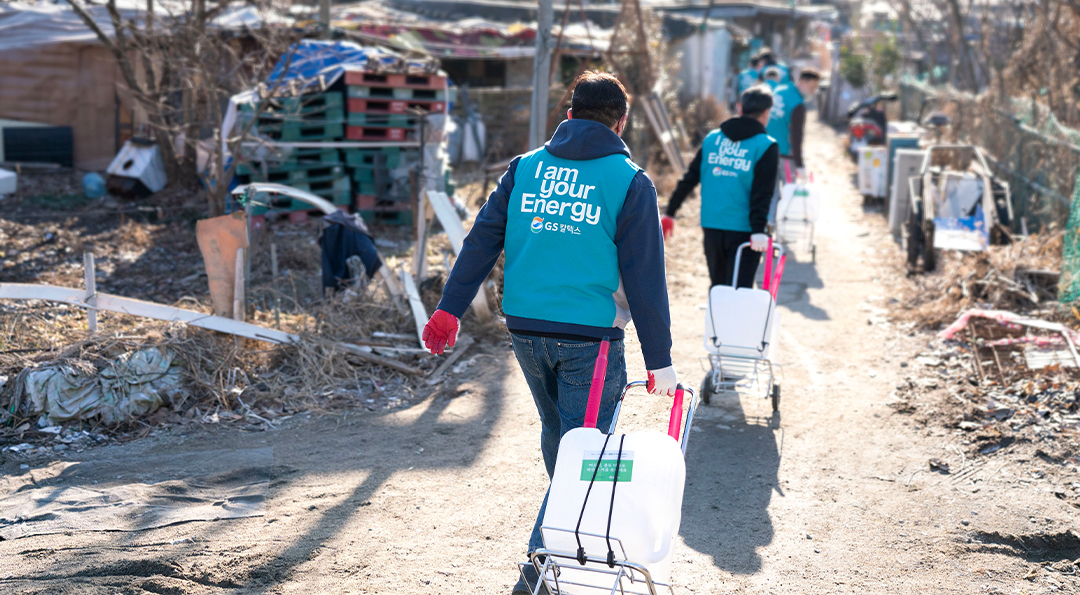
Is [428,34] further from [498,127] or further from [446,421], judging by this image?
[446,421]

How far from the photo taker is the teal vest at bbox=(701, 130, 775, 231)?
5.54m

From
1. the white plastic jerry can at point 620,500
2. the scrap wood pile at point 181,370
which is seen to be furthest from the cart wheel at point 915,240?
the white plastic jerry can at point 620,500

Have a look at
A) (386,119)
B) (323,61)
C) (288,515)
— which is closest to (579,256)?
(288,515)

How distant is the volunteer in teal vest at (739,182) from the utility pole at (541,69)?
2.96 metres

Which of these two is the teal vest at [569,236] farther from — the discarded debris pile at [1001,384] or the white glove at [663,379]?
the discarded debris pile at [1001,384]

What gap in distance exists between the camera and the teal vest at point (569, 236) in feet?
9.61

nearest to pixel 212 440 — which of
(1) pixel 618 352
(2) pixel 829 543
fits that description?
(1) pixel 618 352

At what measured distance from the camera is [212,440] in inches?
201

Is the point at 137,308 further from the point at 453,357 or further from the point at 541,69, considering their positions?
the point at 541,69

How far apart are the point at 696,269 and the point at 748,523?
17.5 feet

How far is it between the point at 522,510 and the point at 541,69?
5.28m

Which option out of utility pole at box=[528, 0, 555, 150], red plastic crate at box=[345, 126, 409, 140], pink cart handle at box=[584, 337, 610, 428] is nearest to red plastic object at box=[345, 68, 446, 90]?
red plastic crate at box=[345, 126, 409, 140]

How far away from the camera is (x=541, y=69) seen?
838 centimetres

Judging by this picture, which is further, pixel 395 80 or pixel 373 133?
pixel 373 133
